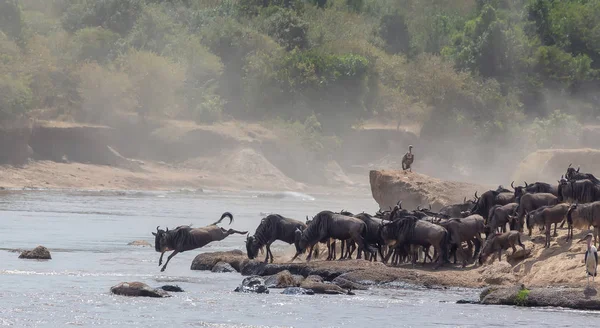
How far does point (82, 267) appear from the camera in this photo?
25406mm

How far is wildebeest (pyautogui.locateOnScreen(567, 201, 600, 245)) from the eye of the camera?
76.2 feet

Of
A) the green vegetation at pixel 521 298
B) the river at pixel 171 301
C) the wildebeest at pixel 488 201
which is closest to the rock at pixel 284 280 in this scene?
the river at pixel 171 301

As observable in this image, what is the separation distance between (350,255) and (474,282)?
3.79 meters

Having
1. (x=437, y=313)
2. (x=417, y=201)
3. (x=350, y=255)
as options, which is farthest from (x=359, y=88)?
(x=437, y=313)

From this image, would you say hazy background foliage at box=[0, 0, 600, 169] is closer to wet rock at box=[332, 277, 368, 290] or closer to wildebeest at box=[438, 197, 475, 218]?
wildebeest at box=[438, 197, 475, 218]

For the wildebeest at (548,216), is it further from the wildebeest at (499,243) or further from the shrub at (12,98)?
the shrub at (12,98)

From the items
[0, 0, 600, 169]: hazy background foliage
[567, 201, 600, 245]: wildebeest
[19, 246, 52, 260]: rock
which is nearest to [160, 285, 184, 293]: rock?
[19, 246, 52, 260]: rock

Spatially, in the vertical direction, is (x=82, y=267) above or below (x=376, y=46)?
below

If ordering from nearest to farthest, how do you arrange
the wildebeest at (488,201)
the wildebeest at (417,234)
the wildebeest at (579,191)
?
the wildebeest at (417,234) → the wildebeest at (579,191) → the wildebeest at (488,201)

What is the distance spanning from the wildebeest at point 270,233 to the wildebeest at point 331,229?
685mm

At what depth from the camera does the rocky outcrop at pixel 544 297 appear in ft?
65.2

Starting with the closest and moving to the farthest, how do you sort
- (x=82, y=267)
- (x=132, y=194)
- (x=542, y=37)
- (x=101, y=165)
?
(x=82, y=267)
(x=132, y=194)
(x=101, y=165)
(x=542, y=37)

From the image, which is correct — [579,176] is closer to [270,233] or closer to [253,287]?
[270,233]

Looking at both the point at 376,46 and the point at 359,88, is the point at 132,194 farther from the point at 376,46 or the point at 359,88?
the point at 376,46
